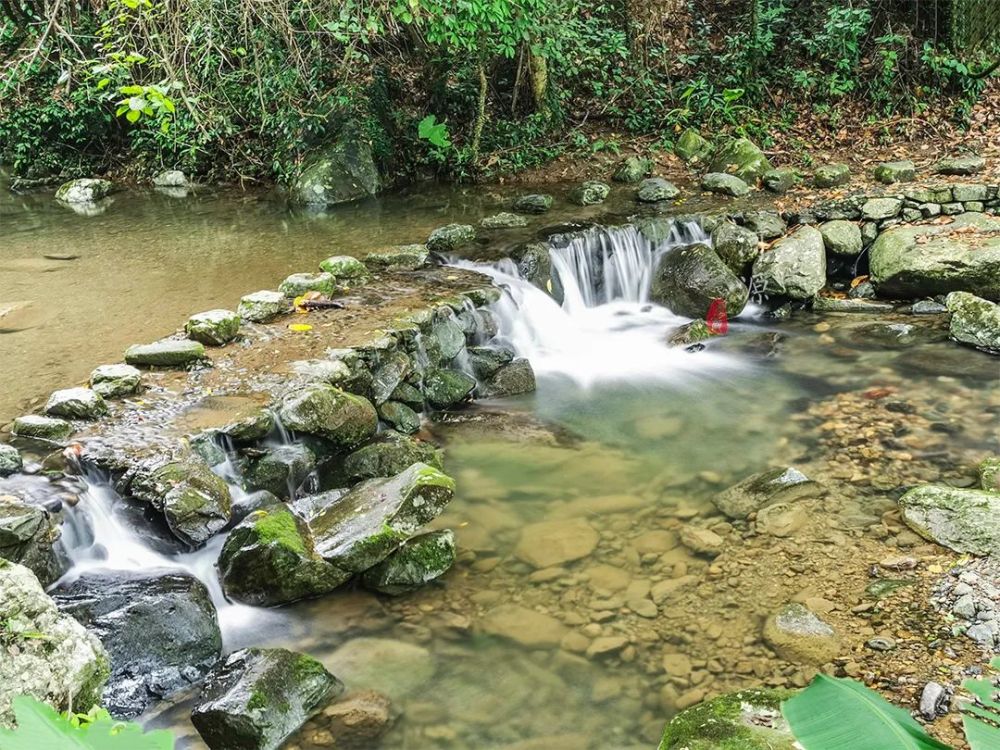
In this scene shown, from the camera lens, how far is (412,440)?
236 inches

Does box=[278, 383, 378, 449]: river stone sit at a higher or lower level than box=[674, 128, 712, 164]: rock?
lower

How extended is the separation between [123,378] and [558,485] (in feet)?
9.73

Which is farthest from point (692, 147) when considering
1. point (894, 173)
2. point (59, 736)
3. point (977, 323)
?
point (59, 736)

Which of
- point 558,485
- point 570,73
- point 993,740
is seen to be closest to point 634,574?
point 558,485

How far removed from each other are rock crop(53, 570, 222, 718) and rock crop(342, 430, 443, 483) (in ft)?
4.44

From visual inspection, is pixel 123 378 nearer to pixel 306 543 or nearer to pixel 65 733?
pixel 306 543

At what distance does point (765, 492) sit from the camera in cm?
507

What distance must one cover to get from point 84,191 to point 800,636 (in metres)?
12.5

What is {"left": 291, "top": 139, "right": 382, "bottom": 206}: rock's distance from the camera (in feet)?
37.0

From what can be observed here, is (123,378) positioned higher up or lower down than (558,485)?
higher up

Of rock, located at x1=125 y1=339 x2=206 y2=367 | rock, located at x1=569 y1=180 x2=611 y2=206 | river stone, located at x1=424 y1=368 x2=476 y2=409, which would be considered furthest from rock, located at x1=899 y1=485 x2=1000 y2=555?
rock, located at x1=569 y1=180 x2=611 y2=206

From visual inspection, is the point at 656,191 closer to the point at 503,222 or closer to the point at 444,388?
the point at 503,222

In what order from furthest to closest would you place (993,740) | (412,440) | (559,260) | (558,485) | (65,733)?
1. (559,260)
2. (412,440)
3. (558,485)
4. (993,740)
5. (65,733)

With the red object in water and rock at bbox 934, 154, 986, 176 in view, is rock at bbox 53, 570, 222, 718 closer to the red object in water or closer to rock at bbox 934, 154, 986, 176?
the red object in water
